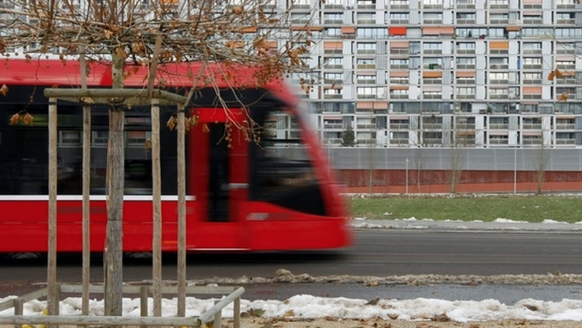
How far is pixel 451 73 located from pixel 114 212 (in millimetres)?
63327

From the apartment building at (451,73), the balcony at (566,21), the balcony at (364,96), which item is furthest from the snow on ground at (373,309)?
the balcony at (566,21)

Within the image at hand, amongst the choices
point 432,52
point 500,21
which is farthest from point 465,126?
point 500,21

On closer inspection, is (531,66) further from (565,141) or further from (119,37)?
(119,37)

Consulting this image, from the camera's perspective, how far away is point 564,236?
22.4m

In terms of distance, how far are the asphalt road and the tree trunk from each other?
6825 mm

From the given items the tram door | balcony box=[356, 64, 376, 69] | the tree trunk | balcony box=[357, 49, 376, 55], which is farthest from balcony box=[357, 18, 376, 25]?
the tree trunk

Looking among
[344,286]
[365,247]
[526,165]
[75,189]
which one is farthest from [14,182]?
[526,165]

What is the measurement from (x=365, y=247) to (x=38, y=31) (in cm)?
1318

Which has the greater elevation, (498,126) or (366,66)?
(366,66)

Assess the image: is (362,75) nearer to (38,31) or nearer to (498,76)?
(498,76)

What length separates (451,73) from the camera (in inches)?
2648

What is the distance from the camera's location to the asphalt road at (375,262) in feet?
45.7

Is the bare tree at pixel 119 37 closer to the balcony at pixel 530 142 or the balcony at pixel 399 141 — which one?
the balcony at pixel 399 141

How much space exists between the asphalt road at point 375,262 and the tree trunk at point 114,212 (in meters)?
6.83
